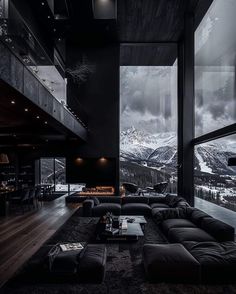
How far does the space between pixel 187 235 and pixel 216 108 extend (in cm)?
463

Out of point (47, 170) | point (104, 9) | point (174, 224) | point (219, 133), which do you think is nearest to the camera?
point (174, 224)

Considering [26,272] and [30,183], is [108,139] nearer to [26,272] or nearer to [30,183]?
[30,183]

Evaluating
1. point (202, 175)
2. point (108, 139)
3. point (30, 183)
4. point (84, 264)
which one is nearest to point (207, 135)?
point (202, 175)

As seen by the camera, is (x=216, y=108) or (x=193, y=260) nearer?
(x=193, y=260)

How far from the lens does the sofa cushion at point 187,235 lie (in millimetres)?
4473

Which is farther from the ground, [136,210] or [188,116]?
[188,116]

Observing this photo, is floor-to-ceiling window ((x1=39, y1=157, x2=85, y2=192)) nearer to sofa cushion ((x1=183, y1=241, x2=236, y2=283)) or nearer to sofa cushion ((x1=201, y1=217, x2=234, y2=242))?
sofa cushion ((x1=201, y1=217, x2=234, y2=242))

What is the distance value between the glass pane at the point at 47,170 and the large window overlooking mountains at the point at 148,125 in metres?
4.08

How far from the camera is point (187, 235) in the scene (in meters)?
4.58

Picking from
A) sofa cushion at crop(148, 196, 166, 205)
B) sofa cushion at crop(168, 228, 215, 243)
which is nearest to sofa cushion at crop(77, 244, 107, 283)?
sofa cushion at crop(168, 228, 215, 243)

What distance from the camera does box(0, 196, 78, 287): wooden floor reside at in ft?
14.5

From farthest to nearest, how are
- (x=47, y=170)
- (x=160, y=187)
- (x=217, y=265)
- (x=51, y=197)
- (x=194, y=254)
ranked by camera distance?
(x=47, y=170), (x=51, y=197), (x=160, y=187), (x=194, y=254), (x=217, y=265)

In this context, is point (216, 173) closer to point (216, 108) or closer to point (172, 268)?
point (216, 108)

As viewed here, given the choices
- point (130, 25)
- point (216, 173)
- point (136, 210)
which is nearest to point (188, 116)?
point (216, 173)
